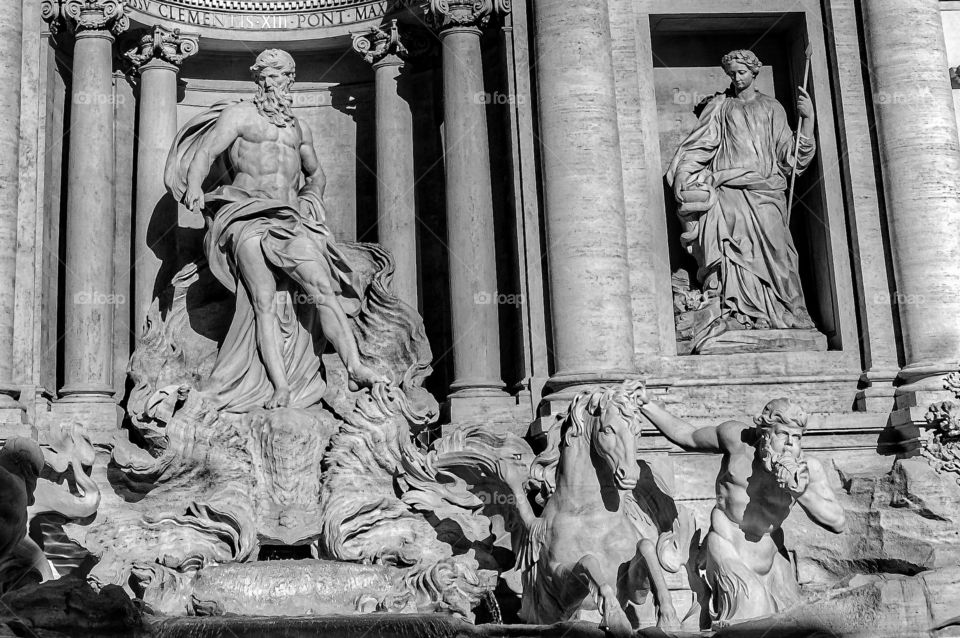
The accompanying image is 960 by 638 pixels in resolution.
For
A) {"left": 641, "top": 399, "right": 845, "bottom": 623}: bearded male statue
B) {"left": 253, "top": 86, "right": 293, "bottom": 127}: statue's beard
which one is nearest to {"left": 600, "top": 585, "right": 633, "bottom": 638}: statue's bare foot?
{"left": 641, "top": 399, "right": 845, "bottom": 623}: bearded male statue

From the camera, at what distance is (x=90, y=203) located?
13750 millimetres

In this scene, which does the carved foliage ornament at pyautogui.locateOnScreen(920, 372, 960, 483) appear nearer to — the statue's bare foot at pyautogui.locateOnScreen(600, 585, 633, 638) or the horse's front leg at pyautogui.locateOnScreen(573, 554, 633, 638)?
the horse's front leg at pyautogui.locateOnScreen(573, 554, 633, 638)

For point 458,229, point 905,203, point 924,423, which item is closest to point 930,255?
point 905,203

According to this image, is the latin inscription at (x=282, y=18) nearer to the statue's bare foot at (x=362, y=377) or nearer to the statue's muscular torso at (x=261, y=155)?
the statue's muscular torso at (x=261, y=155)

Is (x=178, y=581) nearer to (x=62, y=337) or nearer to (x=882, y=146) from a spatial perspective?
(x=62, y=337)

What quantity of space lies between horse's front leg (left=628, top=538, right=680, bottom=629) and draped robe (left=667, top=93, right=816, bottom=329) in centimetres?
482

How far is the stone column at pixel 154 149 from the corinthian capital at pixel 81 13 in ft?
2.08

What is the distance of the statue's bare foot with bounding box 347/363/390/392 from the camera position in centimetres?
1286

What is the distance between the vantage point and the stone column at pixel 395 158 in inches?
577

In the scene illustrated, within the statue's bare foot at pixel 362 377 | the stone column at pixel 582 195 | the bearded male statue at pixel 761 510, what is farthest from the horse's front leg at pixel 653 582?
the statue's bare foot at pixel 362 377

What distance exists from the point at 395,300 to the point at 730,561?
5.90 m

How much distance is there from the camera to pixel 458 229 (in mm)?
13805

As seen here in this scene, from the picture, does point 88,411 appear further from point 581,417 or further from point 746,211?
point 746,211

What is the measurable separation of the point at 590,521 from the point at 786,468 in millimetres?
1606
